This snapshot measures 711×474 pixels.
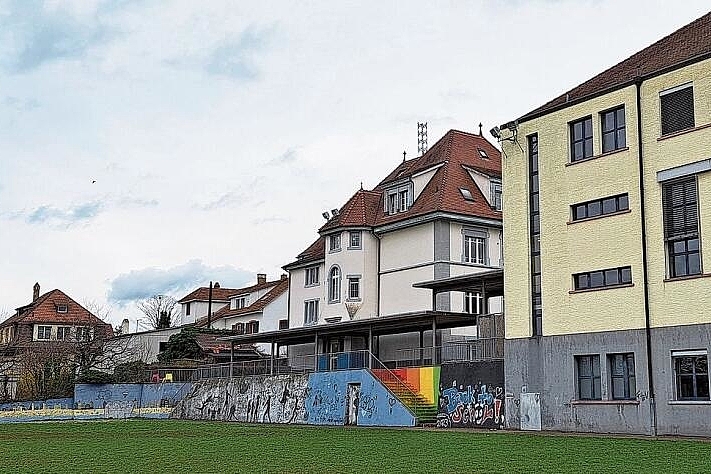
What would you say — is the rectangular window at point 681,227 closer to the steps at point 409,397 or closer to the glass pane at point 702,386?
the glass pane at point 702,386

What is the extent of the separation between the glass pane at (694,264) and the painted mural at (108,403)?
36213 mm

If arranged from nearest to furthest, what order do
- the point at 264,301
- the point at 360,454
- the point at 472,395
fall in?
the point at 360,454, the point at 472,395, the point at 264,301

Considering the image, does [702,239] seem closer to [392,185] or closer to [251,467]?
[251,467]

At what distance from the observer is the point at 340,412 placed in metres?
43.6

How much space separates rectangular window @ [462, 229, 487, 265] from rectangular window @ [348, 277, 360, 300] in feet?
24.2

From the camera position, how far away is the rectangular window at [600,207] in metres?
31.6

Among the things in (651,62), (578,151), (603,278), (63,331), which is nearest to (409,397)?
(603,278)

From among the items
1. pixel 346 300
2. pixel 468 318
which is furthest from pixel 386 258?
pixel 468 318

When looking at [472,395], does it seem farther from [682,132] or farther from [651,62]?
[651,62]

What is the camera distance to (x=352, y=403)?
4281cm

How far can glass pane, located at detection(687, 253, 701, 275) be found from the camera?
95.5ft

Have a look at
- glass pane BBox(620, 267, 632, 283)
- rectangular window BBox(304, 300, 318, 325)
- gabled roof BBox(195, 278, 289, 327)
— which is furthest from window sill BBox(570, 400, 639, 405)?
gabled roof BBox(195, 278, 289, 327)

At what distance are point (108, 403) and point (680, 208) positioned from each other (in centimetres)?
4205

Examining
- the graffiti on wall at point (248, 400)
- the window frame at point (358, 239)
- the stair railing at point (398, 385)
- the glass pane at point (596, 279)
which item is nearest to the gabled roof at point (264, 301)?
the graffiti on wall at point (248, 400)
